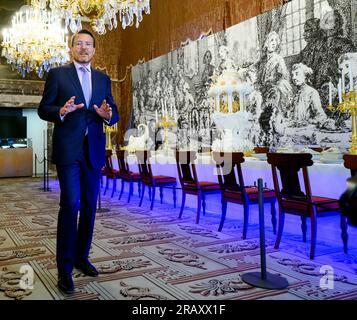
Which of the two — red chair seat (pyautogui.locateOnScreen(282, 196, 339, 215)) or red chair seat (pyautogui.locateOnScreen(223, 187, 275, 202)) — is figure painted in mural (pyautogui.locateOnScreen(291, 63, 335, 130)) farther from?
red chair seat (pyautogui.locateOnScreen(282, 196, 339, 215))

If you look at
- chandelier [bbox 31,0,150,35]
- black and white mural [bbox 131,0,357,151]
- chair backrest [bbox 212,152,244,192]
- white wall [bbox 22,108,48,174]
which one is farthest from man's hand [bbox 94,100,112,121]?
white wall [bbox 22,108,48,174]

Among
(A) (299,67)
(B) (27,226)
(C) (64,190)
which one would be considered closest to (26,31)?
(B) (27,226)

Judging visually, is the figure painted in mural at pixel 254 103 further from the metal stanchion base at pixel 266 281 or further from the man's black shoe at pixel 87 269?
the man's black shoe at pixel 87 269

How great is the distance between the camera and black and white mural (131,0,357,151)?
518cm

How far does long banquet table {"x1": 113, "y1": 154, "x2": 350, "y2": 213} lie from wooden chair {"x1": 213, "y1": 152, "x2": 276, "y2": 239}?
226 mm

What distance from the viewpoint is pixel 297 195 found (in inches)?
127

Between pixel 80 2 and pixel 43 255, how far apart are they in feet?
14.4

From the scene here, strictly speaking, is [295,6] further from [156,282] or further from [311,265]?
[156,282]

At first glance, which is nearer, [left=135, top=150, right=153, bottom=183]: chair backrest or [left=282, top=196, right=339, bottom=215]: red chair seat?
[left=282, top=196, right=339, bottom=215]: red chair seat

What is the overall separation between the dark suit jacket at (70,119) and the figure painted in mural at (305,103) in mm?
3898

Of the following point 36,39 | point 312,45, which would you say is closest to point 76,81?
point 312,45

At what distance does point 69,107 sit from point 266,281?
1.66m

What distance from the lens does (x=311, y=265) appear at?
2857 mm

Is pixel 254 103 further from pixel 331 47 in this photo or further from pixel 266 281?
pixel 266 281
